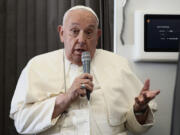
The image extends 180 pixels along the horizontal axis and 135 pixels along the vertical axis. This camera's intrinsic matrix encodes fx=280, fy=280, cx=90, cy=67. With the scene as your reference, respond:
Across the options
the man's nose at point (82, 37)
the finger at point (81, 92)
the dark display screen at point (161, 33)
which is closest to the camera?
the finger at point (81, 92)

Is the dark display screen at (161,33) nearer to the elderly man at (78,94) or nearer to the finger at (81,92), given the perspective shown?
the elderly man at (78,94)

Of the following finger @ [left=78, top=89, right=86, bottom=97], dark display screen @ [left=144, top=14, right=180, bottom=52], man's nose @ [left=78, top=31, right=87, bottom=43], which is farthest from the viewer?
dark display screen @ [left=144, top=14, right=180, bottom=52]

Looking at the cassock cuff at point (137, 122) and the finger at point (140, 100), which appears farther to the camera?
the cassock cuff at point (137, 122)

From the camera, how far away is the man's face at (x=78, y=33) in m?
1.54

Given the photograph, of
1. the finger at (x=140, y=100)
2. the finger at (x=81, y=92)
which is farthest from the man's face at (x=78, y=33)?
the finger at (x=140, y=100)

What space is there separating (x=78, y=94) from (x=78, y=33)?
366 mm

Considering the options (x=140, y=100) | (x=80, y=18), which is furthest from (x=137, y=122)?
(x=80, y=18)

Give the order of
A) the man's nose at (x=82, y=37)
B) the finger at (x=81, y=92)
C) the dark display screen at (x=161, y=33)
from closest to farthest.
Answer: the finger at (x=81, y=92) < the man's nose at (x=82, y=37) < the dark display screen at (x=161, y=33)

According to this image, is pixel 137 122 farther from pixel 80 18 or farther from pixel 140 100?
pixel 80 18

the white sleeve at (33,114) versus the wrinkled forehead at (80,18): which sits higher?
the wrinkled forehead at (80,18)

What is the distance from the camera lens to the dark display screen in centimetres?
179

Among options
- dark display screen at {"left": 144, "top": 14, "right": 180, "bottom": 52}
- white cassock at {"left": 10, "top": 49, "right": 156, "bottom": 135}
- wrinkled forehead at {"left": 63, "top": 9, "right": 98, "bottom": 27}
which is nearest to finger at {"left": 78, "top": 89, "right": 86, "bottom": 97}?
white cassock at {"left": 10, "top": 49, "right": 156, "bottom": 135}

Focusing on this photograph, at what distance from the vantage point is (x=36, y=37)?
1.98m

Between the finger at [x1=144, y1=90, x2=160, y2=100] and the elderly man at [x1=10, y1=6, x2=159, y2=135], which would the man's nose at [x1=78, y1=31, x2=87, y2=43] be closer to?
the elderly man at [x1=10, y1=6, x2=159, y2=135]
